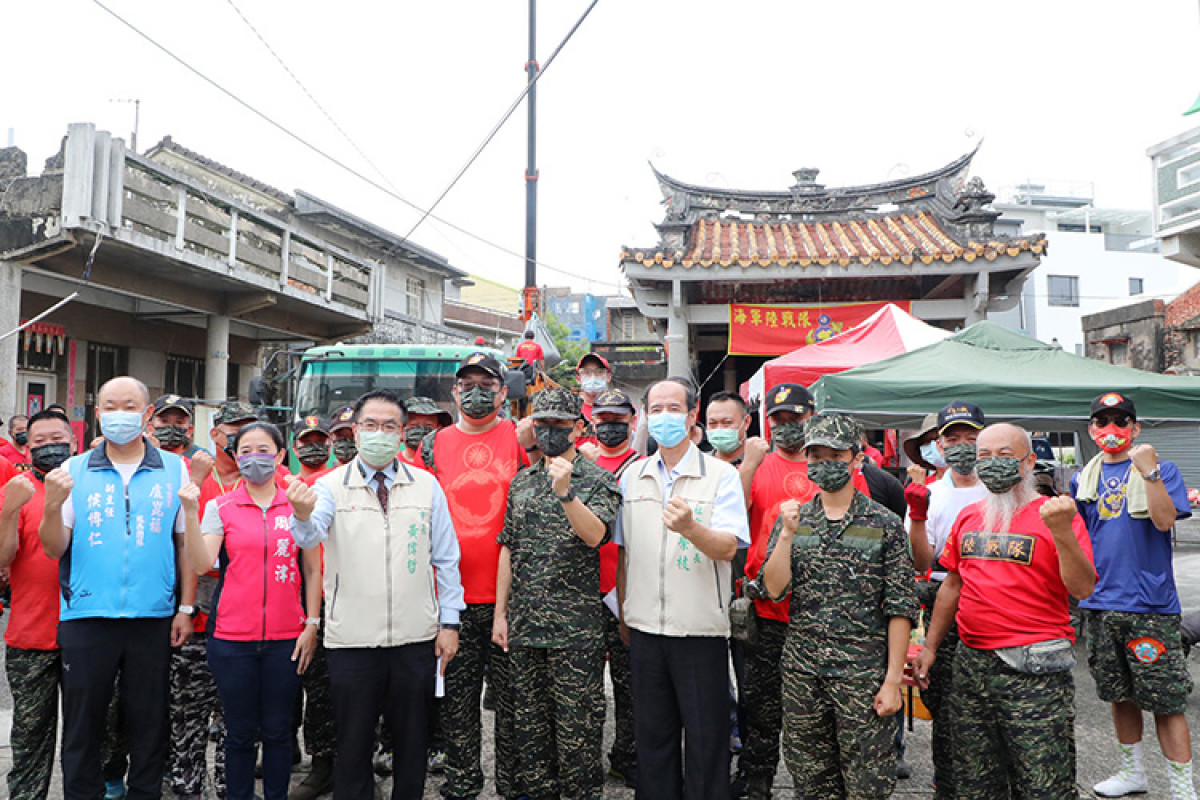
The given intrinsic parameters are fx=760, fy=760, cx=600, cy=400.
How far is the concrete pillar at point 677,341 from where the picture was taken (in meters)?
10.0

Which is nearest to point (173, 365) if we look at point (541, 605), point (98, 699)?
point (98, 699)

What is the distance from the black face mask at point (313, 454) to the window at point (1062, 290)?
35.0 metres

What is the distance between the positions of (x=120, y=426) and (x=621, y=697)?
9.20ft

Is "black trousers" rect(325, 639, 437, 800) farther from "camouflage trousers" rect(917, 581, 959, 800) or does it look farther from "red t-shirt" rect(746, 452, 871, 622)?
"camouflage trousers" rect(917, 581, 959, 800)

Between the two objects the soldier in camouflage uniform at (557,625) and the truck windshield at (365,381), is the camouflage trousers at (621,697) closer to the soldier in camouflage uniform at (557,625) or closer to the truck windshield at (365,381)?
the soldier in camouflage uniform at (557,625)

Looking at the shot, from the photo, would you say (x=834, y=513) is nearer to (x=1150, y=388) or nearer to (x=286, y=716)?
(x=286, y=716)

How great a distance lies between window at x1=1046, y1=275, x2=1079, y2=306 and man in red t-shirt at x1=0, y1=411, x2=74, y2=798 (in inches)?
1431

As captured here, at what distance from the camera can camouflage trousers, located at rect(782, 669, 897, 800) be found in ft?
9.57

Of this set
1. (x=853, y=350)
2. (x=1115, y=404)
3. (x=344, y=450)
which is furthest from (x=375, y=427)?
(x=853, y=350)

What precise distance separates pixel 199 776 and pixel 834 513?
3271 mm

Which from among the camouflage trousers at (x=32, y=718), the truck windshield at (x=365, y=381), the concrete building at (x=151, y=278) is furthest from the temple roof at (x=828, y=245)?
the camouflage trousers at (x=32, y=718)

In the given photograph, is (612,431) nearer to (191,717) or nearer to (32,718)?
(191,717)

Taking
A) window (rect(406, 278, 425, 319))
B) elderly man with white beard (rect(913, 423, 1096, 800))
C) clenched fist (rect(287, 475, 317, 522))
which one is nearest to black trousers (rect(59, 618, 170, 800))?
clenched fist (rect(287, 475, 317, 522))

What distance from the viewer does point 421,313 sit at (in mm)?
24969
